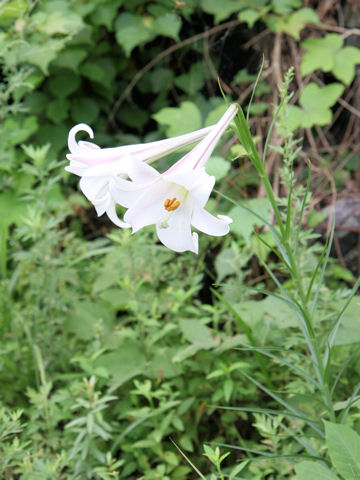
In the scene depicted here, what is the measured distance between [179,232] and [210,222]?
86 millimetres

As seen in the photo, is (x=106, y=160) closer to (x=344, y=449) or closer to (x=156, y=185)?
(x=156, y=185)

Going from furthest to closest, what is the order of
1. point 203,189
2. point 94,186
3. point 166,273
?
point 166,273, point 94,186, point 203,189

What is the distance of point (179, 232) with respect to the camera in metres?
1.05

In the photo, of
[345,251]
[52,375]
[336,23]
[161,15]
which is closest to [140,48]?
[161,15]

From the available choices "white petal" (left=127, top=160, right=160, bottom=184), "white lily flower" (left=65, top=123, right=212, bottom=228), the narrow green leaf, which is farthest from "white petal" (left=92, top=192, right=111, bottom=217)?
the narrow green leaf

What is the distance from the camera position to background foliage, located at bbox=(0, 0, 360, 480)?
5.03 ft

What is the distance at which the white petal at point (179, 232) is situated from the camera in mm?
1051

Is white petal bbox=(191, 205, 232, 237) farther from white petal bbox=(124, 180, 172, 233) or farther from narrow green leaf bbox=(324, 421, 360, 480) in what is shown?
narrow green leaf bbox=(324, 421, 360, 480)

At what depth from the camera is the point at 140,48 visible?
11.2 ft

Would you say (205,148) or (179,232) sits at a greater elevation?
(205,148)

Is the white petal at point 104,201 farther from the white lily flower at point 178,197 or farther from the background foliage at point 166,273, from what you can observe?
the background foliage at point 166,273

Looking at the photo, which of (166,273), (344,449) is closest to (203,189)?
(344,449)

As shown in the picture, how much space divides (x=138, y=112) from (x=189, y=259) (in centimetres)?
168

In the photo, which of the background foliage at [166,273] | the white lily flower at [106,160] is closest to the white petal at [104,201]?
the white lily flower at [106,160]
